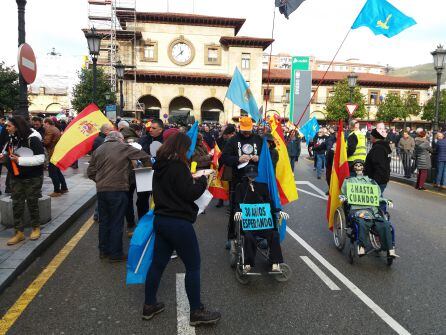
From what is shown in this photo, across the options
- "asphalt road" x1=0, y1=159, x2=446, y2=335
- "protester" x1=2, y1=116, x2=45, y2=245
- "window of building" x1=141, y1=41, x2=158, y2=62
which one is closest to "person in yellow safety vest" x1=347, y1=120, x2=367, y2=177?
"asphalt road" x1=0, y1=159, x2=446, y2=335

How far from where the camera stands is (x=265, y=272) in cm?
484

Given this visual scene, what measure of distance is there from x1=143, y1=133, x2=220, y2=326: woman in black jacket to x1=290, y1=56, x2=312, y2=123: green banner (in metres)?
32.7

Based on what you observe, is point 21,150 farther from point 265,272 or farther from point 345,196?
point 345,196

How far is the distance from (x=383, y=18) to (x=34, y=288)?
7480 mm

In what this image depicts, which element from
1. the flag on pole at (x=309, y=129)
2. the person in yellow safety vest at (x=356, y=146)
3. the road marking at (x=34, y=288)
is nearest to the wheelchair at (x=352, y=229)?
the person in yellow safety vest at (x=356, y=146)

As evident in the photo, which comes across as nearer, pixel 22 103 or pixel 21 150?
pixel 21 150

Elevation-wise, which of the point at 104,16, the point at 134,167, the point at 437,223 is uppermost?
the point at 104,16

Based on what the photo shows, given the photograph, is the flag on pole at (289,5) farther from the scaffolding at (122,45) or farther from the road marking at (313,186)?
the scaffolding at (122,45)

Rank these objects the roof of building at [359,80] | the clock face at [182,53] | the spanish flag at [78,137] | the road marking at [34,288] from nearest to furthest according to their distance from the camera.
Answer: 1. the road marking at [34,288]
2. the spanish flag at [78,137]
3. the clock face at [182,53]
4. the roof of building at [359,80]

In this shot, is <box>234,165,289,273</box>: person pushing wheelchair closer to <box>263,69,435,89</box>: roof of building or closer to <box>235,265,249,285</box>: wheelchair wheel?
<box>235,265,249,285</box>: wheelchair wheel

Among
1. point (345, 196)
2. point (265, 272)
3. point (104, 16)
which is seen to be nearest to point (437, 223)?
point (345, 196)

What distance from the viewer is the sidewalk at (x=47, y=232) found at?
14.9 feet

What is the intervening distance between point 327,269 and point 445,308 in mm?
1428

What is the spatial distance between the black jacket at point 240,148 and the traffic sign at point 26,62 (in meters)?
3.74
